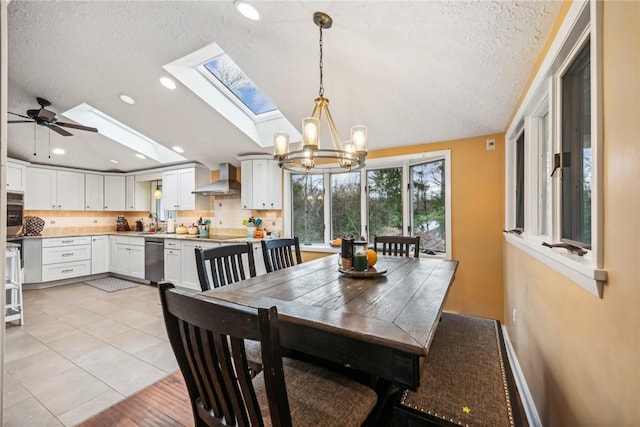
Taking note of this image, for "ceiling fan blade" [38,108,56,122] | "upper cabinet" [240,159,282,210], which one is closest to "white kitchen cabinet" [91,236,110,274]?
"ceiling fan blade" [38,108,56,122]

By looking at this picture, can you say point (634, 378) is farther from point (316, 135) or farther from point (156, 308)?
point (156, 308)

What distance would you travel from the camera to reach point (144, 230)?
20.2ft

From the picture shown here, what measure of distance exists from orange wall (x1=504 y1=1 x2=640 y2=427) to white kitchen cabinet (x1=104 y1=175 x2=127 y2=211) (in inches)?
283

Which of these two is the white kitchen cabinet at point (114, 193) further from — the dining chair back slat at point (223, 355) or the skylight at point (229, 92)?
the dining chair back slat at point (223, 355)

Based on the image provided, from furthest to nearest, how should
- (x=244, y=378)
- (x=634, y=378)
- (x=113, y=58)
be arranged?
(x=113, y=58), (x=244, y=378), (x=634, y=378)

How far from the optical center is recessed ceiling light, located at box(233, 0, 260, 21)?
193cm

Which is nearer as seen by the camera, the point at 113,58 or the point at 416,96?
the point at 416,96

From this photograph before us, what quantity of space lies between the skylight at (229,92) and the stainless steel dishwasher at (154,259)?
2.66m

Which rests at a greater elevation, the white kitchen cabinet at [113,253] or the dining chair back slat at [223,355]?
the dining chair back slat at [223,355]

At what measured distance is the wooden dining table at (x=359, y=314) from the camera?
3.10 ft

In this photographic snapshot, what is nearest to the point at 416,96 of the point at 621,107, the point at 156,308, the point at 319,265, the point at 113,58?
the point at 319,265

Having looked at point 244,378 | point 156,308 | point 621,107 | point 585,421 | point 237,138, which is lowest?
point 156,308

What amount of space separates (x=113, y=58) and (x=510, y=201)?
427 cm

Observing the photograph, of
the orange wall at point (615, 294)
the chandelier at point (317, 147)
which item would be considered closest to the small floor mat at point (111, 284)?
the chandelier at point (317, 147)
